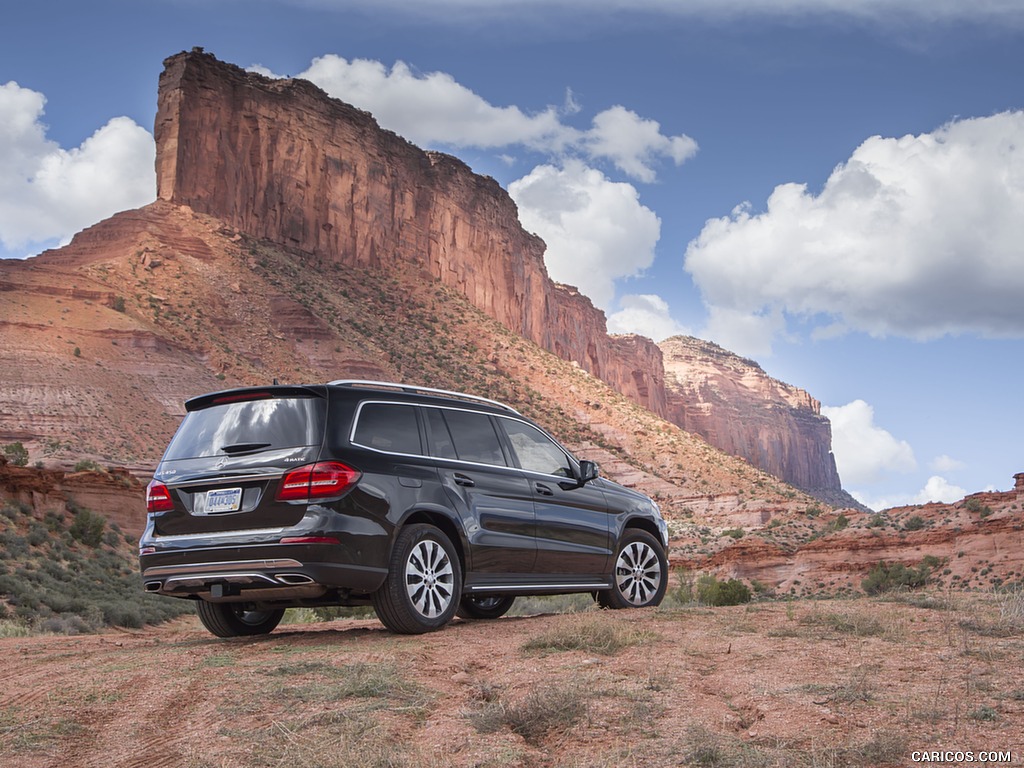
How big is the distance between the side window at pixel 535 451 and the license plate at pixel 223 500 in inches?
106

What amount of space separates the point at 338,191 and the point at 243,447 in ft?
251

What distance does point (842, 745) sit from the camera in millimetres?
3721

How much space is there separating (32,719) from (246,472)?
8.75 ft

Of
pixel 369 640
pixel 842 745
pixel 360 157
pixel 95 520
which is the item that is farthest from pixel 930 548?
pixel 360 157

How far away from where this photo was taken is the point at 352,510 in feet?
23.3

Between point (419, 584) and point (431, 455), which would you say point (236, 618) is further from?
point (431, 455)

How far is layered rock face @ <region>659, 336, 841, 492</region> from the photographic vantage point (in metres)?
158

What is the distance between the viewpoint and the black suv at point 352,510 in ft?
23.1

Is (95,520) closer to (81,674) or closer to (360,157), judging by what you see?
(81,674)

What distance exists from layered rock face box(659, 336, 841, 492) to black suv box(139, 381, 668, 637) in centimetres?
14470

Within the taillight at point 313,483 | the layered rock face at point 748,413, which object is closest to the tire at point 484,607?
the taillight at point 313,483

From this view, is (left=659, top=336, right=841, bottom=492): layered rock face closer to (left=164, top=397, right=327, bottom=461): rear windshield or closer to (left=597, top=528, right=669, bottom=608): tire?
(left=597, top=528, right=669, bottom=608): tire

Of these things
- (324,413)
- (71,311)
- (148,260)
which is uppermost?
(148,260)

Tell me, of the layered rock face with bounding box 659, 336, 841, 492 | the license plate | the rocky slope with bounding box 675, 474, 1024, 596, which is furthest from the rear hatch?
the layered rock face with bounding box 659, 336, 841, 492
